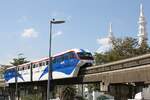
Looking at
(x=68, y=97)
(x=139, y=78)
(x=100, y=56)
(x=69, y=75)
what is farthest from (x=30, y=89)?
(x=139, y=78)

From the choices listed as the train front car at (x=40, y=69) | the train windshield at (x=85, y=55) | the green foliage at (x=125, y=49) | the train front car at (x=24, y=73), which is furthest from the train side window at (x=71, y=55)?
the green foliage at (x=125, y=49)

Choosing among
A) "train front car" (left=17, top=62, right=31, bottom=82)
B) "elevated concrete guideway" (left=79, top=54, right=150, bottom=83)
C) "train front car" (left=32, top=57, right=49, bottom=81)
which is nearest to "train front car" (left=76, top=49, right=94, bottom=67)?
"elevated concrete guideway" (left=79, top=54, right=150, bottom=83)

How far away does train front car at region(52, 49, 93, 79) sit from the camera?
162ft

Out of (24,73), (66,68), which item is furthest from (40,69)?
(66,68)

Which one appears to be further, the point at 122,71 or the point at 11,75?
the point at 11,75

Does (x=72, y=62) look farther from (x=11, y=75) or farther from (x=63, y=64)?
(x=11, y=75)

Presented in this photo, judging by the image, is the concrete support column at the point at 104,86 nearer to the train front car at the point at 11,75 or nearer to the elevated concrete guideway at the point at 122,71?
the elevated concrete guideway at the point at 122,71

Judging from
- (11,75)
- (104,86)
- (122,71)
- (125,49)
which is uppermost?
(125,49)

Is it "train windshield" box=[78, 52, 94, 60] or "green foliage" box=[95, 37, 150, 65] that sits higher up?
"green foliage" box=[95, 37, 150, 65]

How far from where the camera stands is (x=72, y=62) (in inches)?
1967

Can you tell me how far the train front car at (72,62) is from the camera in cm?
4934

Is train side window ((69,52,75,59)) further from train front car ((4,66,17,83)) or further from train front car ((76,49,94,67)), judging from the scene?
train front car ((4,66,17,83))

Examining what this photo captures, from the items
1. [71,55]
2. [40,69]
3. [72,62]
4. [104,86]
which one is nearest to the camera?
[104,86]

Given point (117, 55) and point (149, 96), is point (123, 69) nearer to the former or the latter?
point (149, 96)
